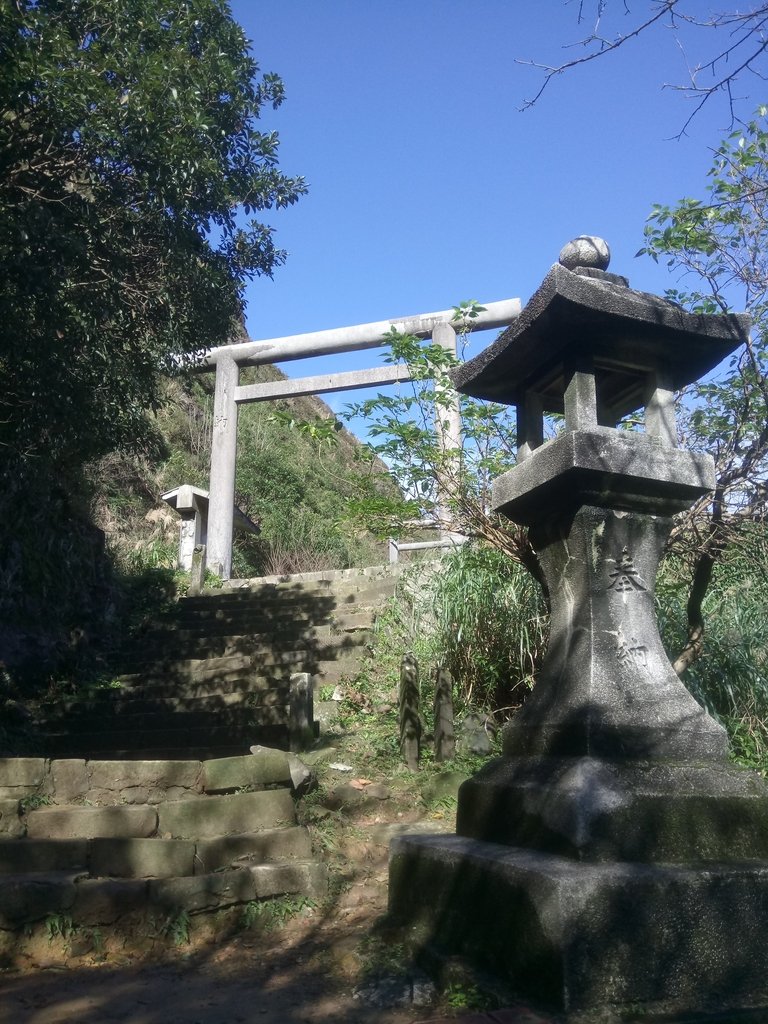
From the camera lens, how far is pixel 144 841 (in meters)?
4.25

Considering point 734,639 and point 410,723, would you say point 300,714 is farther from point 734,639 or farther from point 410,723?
point 734,639

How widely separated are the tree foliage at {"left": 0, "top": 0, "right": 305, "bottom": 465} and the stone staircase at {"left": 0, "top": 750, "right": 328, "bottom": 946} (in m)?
2.68

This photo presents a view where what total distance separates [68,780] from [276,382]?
8.34m

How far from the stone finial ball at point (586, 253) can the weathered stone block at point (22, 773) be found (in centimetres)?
436

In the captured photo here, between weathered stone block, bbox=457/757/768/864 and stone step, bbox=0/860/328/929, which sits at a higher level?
weathered stone block, bbox=457/757/768/864

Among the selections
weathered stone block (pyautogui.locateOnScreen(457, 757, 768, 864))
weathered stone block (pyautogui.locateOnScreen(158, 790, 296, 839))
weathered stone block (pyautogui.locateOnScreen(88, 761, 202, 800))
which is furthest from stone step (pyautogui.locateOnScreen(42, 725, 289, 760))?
weathered stone block (pyautogui.locateOnScreen(457, 757, 768, 864))

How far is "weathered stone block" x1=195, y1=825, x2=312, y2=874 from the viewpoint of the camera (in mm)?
4309

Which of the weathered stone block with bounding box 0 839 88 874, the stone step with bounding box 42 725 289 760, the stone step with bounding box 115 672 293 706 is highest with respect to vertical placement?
the stone step with bounding box 115 672 293 706

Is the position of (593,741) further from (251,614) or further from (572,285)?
(251,614)

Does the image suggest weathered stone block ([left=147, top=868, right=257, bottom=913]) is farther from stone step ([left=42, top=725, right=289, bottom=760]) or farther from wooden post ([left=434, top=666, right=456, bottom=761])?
stone step ([left=42, top=725, right=289, bottom=760])

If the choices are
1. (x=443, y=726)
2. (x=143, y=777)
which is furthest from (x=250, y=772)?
(x=443, y=726)

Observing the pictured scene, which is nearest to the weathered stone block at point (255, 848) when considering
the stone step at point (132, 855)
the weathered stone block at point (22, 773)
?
the stone step at point (132, 855)

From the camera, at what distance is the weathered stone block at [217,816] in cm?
458

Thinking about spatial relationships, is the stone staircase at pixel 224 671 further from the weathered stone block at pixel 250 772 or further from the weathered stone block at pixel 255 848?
the weathered stone block at pixel 255 848
